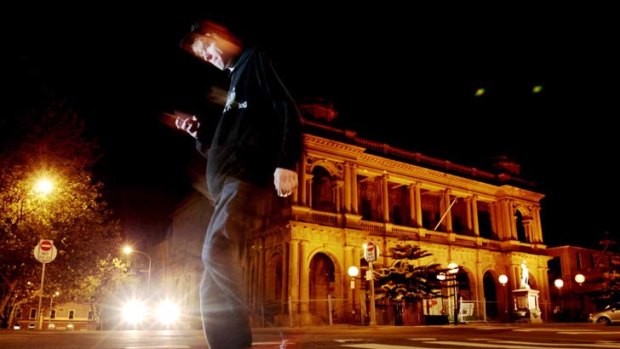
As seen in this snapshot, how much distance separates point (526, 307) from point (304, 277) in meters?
15.5

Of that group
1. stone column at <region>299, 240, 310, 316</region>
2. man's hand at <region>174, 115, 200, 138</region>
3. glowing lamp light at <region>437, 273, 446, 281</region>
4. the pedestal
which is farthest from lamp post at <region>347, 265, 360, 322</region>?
man's hand at <region>174, 115, 200, 138</region>

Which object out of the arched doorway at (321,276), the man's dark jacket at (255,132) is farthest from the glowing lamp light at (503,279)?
the man's dark jacket at (255,132)

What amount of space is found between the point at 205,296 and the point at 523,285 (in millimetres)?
35042

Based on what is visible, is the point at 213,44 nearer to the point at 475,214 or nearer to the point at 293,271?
the point at 293,271

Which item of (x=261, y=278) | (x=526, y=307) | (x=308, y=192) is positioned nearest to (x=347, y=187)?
(x=308, y=192)

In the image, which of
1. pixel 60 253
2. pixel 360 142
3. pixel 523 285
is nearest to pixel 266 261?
pixel 360 142

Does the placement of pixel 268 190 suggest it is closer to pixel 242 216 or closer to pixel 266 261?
pixel 242 216

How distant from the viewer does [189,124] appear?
11.0 feet

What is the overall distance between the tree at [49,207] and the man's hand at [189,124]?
51.0 ft

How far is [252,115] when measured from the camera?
312 centimetres

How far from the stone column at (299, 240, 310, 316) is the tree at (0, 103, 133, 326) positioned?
10.6 meters

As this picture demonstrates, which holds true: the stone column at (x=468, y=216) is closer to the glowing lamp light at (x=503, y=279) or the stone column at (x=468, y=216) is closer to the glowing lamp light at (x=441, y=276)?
the glowing lamp light at (x=503, y=279)

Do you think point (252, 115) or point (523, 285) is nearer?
point (252, 115)

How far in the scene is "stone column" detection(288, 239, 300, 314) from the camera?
27.5m
